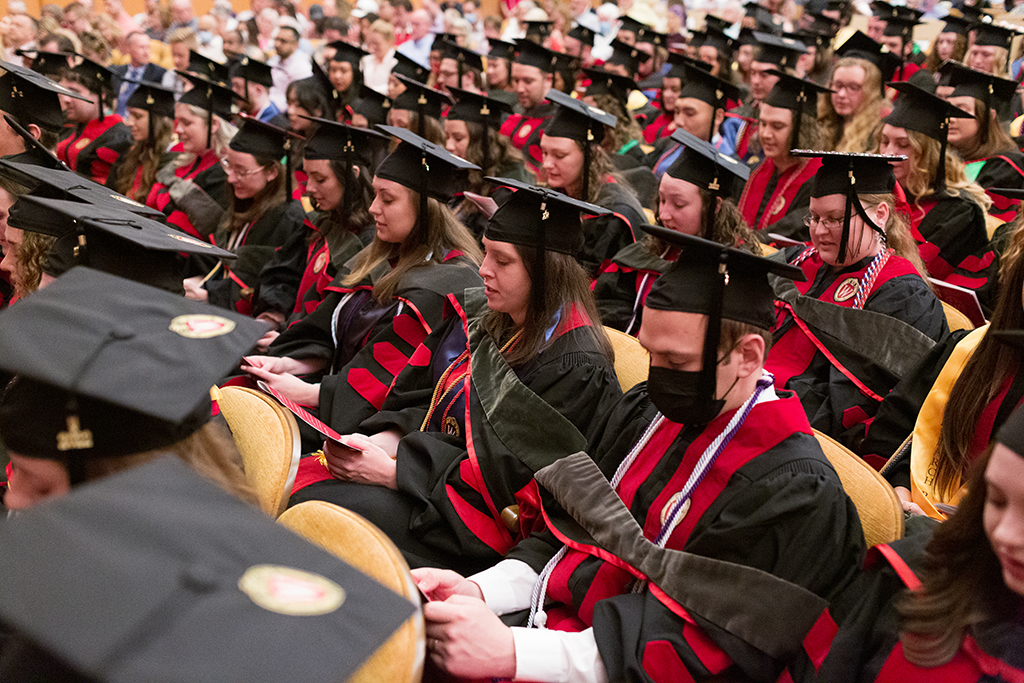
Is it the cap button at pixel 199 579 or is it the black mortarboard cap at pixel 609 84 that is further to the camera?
the black mortarboard cap at pixel 609 84

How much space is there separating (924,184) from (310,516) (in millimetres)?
3588

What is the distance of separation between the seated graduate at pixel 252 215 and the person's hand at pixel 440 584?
2880 mm

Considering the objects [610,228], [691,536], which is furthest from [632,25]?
[691,536]

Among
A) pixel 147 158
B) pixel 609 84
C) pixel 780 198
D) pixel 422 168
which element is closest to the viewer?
pixel 422 168

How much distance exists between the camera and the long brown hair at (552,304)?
244cm

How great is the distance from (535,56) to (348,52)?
77.2 inches

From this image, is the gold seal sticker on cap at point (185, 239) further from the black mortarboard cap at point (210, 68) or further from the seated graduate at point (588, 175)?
the black mortarboard cap at point (210, 68)

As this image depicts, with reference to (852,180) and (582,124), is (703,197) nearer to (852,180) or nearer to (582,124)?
(852,180)

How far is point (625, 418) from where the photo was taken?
6.60ft

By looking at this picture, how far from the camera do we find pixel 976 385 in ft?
6.81

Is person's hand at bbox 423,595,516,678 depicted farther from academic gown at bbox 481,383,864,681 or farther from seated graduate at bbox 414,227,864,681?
academic gown at bbox 481,383,864,681

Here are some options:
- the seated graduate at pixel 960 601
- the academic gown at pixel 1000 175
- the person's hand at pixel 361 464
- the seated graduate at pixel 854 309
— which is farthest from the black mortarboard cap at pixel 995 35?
the seated graduate at pixel 960 601

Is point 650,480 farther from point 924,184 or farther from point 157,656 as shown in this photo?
point 924,184

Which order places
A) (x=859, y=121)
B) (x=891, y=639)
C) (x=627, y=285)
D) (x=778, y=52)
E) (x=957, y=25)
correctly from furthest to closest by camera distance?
(x=957, y=25)
(x=778, y=52)
(x=859, y=121)
(x=627, y=285)
(x=891, y=639)
